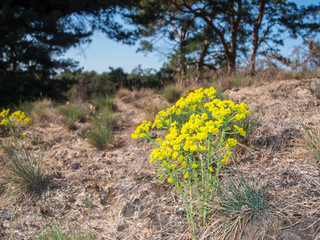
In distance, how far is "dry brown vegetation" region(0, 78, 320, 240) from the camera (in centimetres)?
168

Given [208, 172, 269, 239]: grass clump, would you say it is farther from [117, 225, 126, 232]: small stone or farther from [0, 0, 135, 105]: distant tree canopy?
[0, 0, 135, 105]: distant tree canopy

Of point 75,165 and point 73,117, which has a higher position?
point 73,117

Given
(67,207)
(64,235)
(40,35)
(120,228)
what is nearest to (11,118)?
(67,207)

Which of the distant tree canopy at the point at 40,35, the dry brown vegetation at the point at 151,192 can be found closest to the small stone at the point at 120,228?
the dry brown vegetation at the point at 151,192

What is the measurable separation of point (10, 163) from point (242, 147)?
8.68 feet

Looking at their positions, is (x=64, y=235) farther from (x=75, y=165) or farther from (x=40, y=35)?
(x=40, y=35)

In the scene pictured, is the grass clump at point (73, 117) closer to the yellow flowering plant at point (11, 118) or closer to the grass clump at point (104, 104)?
the grass clump at point (104, 104)

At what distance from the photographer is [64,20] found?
27.3 ft

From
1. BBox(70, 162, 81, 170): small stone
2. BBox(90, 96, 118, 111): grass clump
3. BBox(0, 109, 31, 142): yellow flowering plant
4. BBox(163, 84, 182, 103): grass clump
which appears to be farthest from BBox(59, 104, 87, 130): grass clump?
BBox(163, 84, 182, 103): grass clump

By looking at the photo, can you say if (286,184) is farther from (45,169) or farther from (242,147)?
(45,169)

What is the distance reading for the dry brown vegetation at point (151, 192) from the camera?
5.50 ft

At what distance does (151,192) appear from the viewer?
240 centimetres

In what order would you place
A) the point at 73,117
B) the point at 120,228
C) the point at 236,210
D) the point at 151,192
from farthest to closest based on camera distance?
the point at 73,117 → the point at 151,192 → the point at 120,228 → the point at 236,210

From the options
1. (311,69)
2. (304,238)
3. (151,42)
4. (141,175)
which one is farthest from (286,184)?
(151,42)
